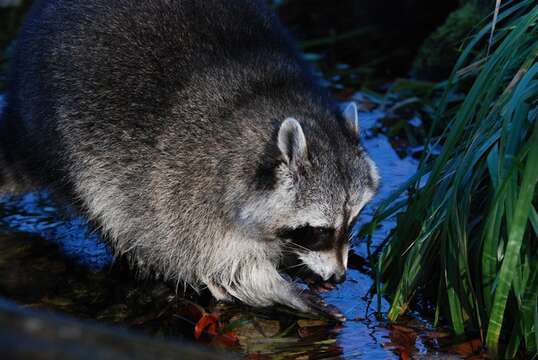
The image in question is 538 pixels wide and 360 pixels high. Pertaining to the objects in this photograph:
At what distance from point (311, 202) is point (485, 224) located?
2.72 ft

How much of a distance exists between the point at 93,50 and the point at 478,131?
213 centimetres

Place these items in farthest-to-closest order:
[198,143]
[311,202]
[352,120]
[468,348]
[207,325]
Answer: [352,120]
[198,143]
[207,325]
[311,202]
[468,348]

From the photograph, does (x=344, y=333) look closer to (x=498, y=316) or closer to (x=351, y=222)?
(x=351, y=222)

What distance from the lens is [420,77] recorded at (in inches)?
311

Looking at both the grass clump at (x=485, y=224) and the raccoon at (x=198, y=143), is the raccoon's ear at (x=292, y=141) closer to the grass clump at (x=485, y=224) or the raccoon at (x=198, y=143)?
the raccoon at (x=198, y=143)

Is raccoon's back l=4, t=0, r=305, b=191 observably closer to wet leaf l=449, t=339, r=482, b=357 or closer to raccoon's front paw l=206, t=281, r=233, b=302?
raccoon's front paw l=206, t=281, r=233, b=302

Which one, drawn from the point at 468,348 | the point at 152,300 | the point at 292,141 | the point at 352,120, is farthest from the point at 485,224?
the point at 152,300

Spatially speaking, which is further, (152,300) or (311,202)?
(152,300)

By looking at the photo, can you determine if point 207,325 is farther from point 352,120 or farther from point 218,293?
point 352,120

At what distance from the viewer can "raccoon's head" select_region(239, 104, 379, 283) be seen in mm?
4352

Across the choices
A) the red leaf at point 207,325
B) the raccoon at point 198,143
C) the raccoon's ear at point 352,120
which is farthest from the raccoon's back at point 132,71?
the red leaf at point 207,325

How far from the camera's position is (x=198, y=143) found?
467cm

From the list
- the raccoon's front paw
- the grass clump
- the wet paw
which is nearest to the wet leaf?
the grass clump

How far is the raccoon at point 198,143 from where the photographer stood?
4.43 metres
